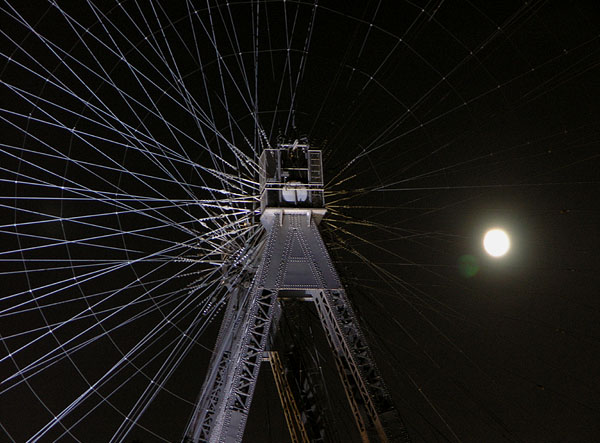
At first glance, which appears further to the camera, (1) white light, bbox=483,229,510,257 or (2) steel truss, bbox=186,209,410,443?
(1) white light, bbox=483,229,510,257

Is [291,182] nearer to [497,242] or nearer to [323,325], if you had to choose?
[323,325]

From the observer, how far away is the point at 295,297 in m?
15.7

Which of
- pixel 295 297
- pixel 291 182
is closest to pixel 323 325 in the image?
pixel 295 297

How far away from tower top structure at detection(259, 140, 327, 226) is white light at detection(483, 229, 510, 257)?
779 centimetres

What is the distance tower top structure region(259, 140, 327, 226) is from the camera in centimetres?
1545

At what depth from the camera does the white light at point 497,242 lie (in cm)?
2138

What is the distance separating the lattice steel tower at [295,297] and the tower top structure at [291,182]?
2 centimetres

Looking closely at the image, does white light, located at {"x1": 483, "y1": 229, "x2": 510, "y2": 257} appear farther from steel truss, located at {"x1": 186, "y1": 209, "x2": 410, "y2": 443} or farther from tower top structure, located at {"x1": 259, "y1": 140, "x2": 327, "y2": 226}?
steel truss, located at {"x1": 186, "y1": 209, "x2": 410, "y2": 443}

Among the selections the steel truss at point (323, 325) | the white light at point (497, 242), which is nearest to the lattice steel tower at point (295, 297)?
the steel truss at point (323, 325)

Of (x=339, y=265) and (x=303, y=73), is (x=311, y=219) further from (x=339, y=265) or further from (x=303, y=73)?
(x=303, y=73)

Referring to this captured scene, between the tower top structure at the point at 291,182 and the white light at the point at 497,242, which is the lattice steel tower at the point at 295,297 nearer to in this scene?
the tower top structure at the point at 291,182

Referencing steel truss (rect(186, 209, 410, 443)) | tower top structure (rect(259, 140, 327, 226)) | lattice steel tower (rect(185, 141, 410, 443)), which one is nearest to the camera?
steel truss (rect(186, 209, 410, 443))

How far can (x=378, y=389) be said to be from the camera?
14.5 m

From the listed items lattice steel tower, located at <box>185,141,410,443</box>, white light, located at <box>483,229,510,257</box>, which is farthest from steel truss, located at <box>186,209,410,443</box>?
white light, located at <box>483,229,510,257</box>
